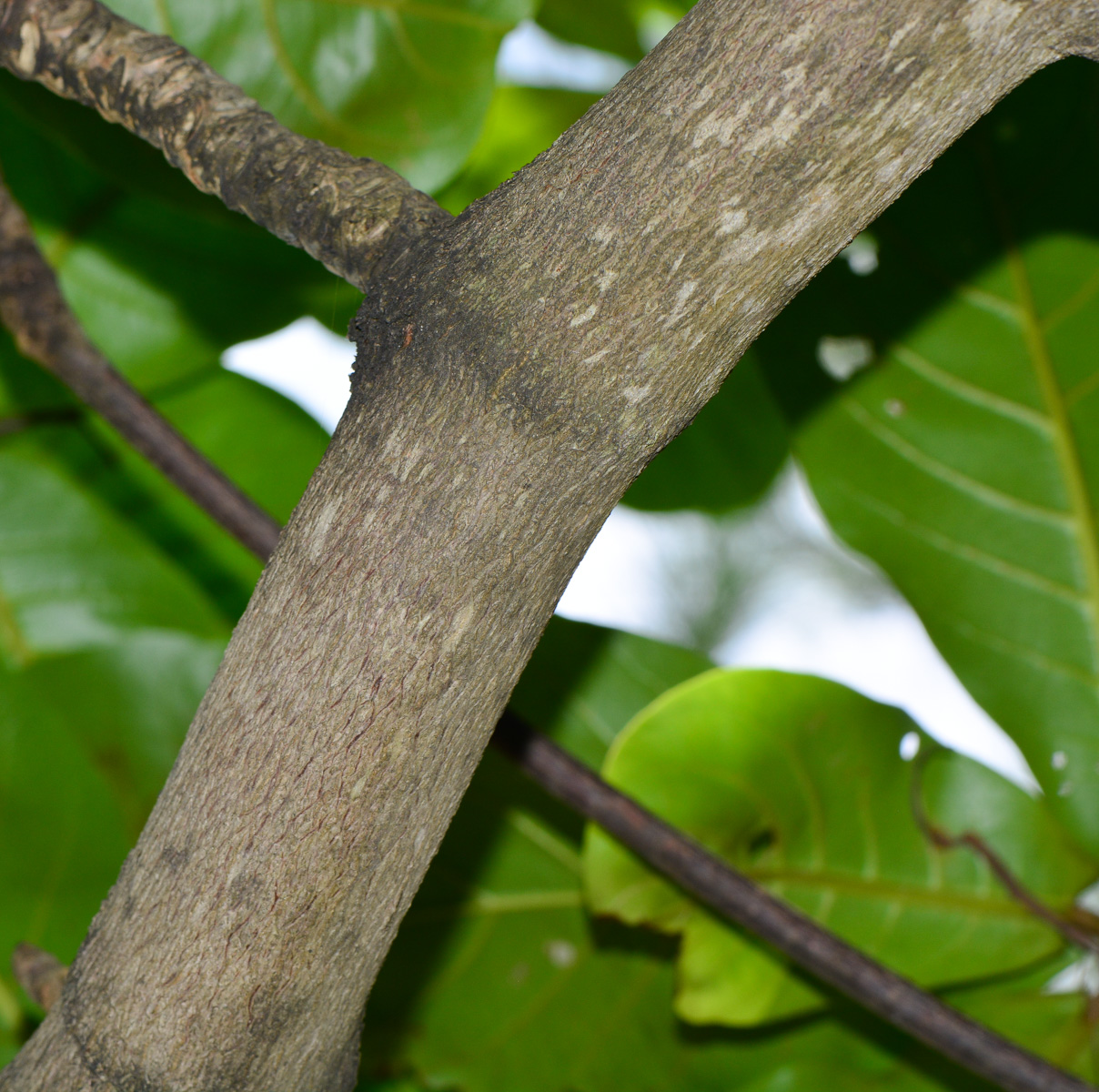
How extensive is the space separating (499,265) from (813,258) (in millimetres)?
55

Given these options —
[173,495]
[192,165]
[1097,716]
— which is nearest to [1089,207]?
[1097,716]

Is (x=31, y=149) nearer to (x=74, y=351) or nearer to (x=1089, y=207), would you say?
(x=74, y=351)

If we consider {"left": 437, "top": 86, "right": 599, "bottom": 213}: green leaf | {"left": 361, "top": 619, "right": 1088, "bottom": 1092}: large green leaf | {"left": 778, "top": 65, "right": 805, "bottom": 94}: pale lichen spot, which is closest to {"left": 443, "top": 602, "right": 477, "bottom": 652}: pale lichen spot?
{"left": 778, "top": 65, "right": 805, "bottom": 94}: pale lichen spot

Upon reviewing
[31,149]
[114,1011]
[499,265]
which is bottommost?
[114,1011]


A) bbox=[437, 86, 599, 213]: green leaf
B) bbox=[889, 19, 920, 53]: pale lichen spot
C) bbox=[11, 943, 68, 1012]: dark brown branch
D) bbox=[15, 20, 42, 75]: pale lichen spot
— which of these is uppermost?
bbox=[437, 86, 599, 213]: green leaf

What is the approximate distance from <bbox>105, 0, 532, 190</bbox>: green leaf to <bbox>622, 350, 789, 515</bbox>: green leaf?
18 cm

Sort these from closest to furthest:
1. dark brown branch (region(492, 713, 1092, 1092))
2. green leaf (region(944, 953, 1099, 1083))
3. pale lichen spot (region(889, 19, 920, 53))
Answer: pale lichen spot (region(889, 19, 920, 53))
dark brown branch (region(492, 713, 1092, 1092))
green leaf (region(944, 953, 1099, 1083))

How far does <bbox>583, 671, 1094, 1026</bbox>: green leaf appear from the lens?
368 mm

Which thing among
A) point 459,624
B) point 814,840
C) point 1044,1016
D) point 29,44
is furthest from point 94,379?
point 1044,1016

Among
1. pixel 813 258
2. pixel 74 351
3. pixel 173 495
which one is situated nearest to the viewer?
pixel 813 258

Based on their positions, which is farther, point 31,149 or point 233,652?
point 31,149

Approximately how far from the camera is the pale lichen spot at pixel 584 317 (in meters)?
0.17

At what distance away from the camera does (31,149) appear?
410mm

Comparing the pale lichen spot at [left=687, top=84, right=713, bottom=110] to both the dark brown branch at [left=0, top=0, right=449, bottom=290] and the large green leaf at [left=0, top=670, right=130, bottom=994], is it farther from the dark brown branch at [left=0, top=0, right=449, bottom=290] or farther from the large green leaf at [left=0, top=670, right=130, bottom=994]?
the large green leaf at [left=0, top=670, right=130, bottom=994]
